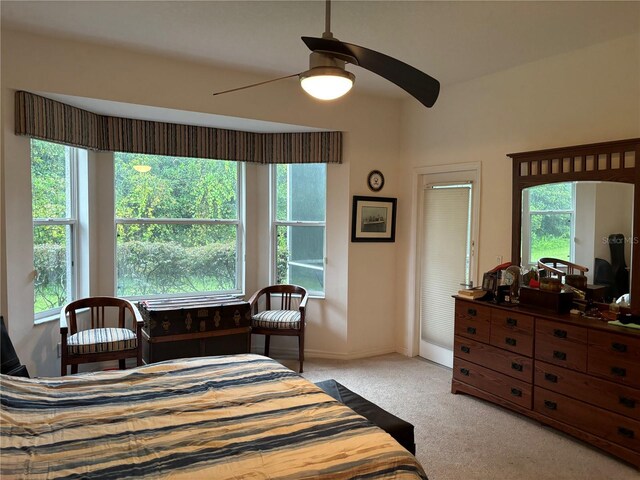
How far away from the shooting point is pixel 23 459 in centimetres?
149

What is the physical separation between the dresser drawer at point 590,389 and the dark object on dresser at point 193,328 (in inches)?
97.1

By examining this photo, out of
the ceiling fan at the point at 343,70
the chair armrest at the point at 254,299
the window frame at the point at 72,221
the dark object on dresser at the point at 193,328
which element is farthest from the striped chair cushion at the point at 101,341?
the ceiling fan at the point at 343,70

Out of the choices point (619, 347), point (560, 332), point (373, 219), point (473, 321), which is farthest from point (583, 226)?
point (373, 219)

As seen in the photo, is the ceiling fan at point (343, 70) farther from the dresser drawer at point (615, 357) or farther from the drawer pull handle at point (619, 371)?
the drawer pull handle at point (619, 371)

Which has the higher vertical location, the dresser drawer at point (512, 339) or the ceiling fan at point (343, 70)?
the ceiling fan at point (343, 70)

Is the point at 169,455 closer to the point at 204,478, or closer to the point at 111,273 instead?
the point at 204,478

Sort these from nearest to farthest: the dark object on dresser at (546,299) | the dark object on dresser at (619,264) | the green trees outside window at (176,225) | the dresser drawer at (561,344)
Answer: the dresser drawer at (561,344) < the dark object on dresser at (619,264) < the dark object on dresser at (546,299) < the green trees outside window at (176,225)

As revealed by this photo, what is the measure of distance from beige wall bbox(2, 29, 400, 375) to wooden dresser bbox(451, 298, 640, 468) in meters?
1.27

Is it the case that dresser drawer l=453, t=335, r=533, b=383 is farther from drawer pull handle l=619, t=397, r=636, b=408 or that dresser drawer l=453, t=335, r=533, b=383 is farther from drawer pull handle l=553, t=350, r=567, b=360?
drawer pull handle l=619, t=397, r=636, b=408

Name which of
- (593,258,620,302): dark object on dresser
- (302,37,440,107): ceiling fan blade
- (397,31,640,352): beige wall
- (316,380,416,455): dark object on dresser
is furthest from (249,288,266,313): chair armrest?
(593,258,620,302): dark object on dresser

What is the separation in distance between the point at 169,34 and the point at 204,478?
114 inches

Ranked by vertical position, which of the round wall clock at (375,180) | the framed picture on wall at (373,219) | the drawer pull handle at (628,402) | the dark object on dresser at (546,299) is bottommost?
the drawer pull handle at (628,402)

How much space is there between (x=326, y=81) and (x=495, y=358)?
2480 millimetres

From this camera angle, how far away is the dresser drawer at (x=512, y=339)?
317 cm
